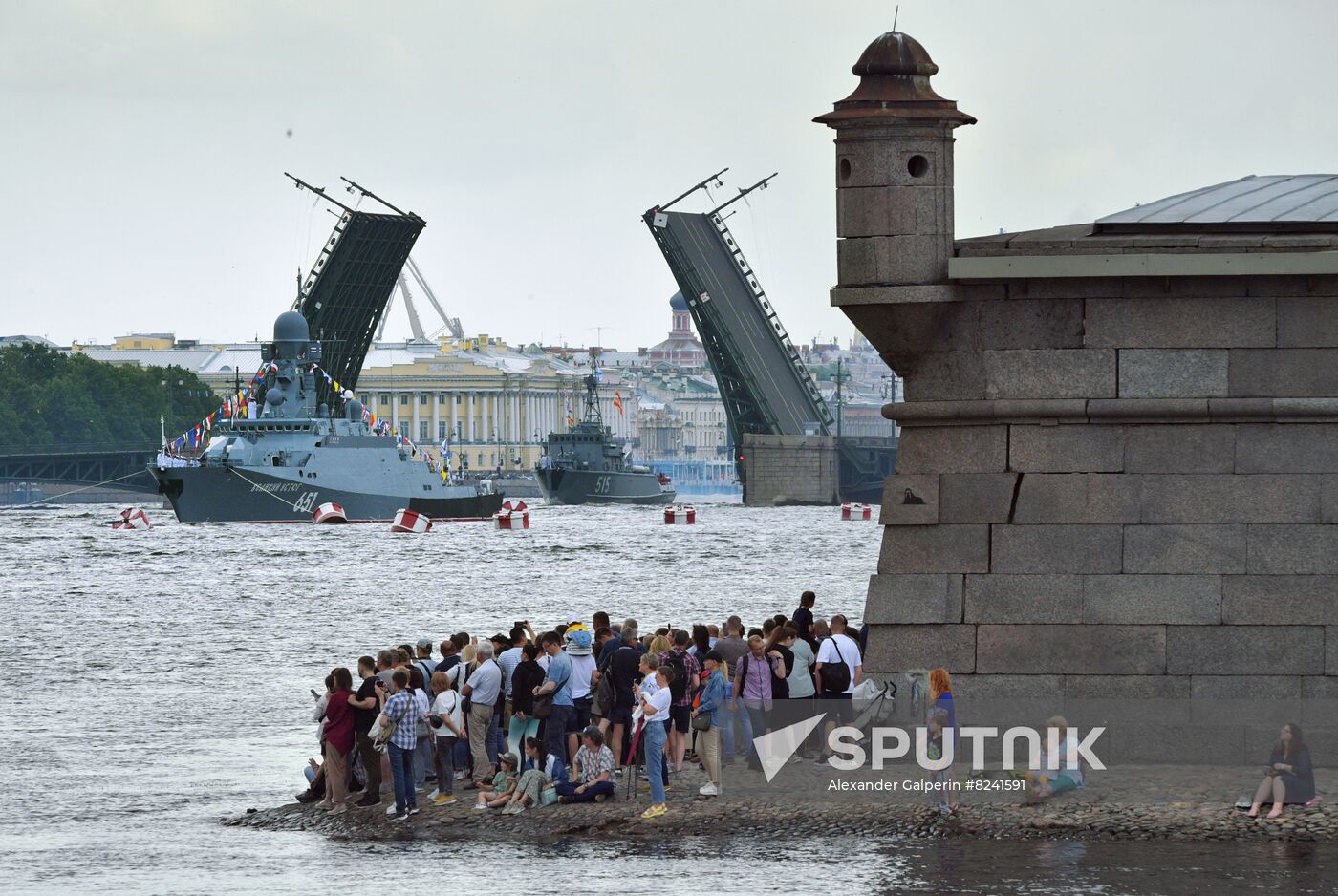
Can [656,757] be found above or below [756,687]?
below

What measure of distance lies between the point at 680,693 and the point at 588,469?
82379 millimetres

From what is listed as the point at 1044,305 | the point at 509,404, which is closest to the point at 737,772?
the point at 1044,305

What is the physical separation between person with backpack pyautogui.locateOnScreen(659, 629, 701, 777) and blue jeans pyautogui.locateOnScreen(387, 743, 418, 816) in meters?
1.22

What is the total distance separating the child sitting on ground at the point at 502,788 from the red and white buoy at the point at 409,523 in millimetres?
49034

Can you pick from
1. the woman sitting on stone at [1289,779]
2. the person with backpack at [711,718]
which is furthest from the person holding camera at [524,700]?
the woman sitting on stone at [1289,779]

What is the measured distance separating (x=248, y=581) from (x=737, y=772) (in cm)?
2897

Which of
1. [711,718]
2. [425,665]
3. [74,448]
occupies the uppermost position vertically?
[74,448]

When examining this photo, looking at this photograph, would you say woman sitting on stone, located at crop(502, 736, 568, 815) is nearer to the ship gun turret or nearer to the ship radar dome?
the ship gun turret

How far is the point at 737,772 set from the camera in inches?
457

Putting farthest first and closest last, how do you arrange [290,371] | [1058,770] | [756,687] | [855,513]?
1. [855,513]
2. [290,371]
3. [756,687]
4. [1058,770]

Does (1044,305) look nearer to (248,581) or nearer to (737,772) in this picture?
(737,772)

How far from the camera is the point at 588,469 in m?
93.8

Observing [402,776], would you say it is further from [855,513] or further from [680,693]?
[855,513]

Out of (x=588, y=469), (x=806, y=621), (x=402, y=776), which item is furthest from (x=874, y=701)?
(x=588, y=469)
